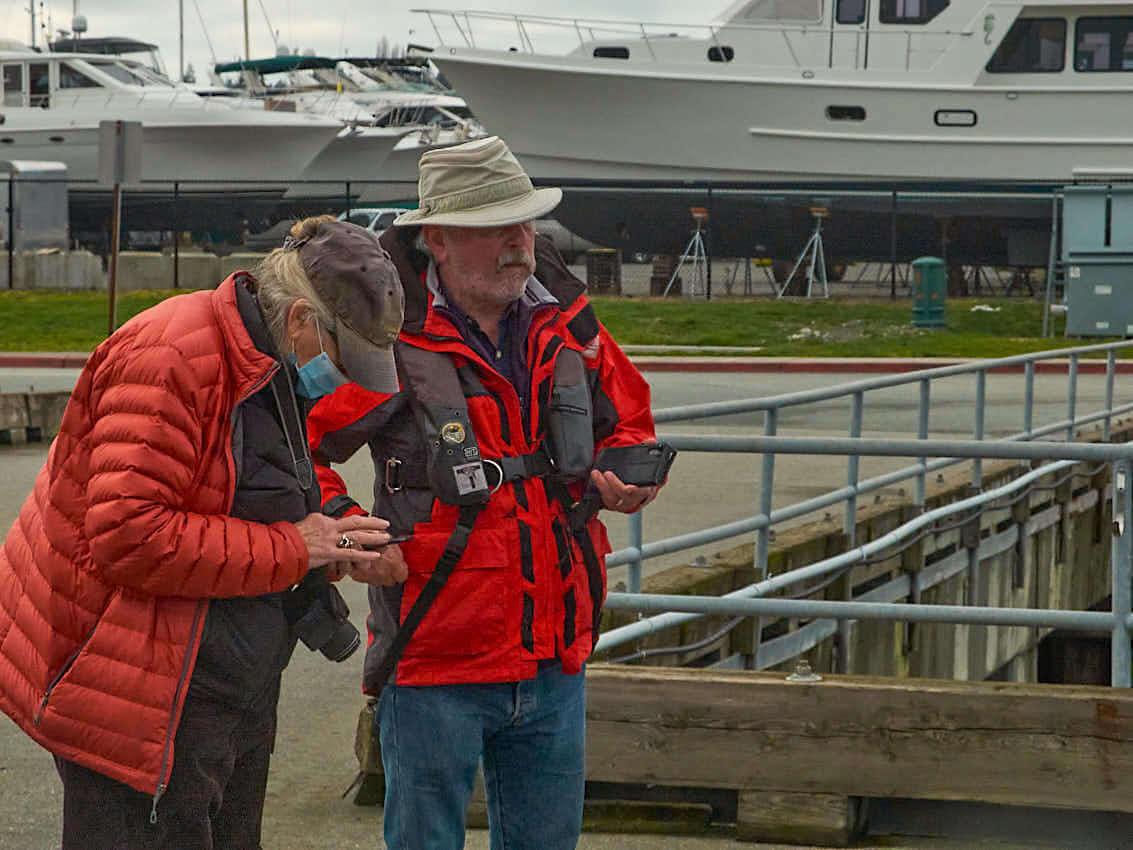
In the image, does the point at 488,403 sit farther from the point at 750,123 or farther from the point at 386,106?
the point at 386,106

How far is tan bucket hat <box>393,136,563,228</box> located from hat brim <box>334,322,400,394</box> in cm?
39


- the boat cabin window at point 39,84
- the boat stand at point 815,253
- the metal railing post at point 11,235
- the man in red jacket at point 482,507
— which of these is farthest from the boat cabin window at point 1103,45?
the man in red jacket at point 482,507

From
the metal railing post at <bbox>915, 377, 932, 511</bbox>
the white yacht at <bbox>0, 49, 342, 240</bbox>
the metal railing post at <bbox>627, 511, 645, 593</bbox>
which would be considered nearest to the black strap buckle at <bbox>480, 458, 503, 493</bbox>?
the metal railing post at <bbox>627, 511, 645, 593</bbox>

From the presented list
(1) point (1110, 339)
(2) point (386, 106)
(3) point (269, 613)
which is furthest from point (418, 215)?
(2) point (386, 106)

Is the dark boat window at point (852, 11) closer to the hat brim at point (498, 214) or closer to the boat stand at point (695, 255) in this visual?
the boat stand at point (695, 255)

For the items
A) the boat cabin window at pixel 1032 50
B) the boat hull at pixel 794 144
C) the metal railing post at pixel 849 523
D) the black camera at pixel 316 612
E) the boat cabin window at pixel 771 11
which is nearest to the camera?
the black camera at pixel 316 612

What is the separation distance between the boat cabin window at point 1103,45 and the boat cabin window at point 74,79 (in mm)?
23802

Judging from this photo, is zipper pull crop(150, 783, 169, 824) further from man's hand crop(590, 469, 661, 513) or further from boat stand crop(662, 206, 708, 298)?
boat stand crop(662, 206, 708, 298)

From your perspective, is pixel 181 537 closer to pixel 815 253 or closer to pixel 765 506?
pixel 765 506

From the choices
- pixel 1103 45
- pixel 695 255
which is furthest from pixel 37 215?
pixel 1103 45

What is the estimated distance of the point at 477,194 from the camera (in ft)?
11.7

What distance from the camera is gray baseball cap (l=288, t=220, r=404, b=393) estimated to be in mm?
3115

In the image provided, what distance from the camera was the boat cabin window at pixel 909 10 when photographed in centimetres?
3406

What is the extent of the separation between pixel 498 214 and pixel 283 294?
0.55 m
